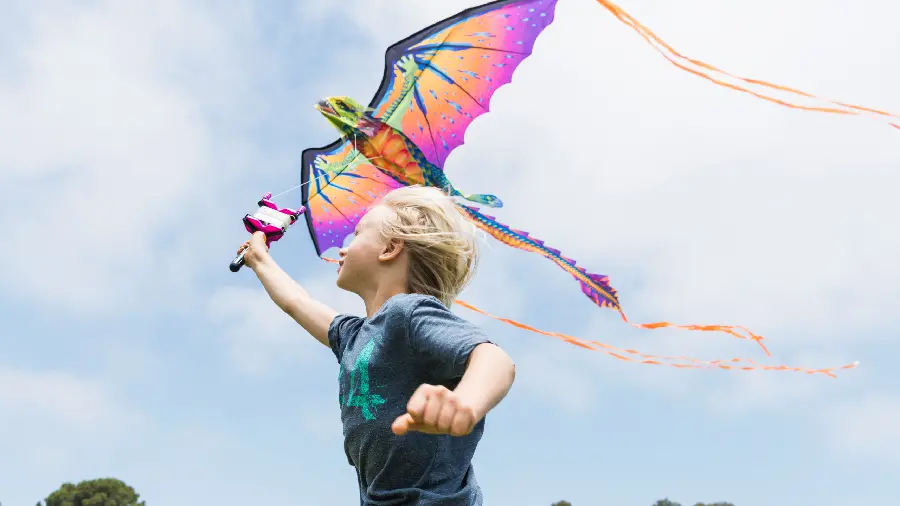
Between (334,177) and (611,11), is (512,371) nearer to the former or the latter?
(611,11)

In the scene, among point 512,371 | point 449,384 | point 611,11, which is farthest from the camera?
point 611,11

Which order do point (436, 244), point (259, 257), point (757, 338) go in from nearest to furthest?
point (436, 244) → point (259, 257) → point (757, 338)

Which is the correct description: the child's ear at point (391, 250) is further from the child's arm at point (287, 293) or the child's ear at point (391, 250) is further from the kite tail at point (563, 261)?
the kite tail at point (563, 261)

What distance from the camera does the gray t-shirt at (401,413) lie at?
1.76m

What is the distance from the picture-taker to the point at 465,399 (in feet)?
4.16

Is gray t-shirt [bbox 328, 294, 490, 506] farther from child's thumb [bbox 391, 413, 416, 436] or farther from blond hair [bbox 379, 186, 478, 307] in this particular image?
child's thumb [bbox 391, 413, 416, 436]

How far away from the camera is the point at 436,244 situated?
6.74ft

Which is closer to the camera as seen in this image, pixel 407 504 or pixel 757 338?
pixel 407 504

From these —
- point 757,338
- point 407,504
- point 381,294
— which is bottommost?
point 407,504

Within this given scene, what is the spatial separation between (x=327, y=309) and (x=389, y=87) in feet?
7.47

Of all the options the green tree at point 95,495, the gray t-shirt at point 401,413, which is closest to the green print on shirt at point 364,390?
the gray t-shirt at point 401,413

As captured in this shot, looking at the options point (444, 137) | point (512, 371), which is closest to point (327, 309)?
point (512, 371)

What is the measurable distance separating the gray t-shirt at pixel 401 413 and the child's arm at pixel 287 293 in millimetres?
456

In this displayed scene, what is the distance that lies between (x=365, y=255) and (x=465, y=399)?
0.91m
